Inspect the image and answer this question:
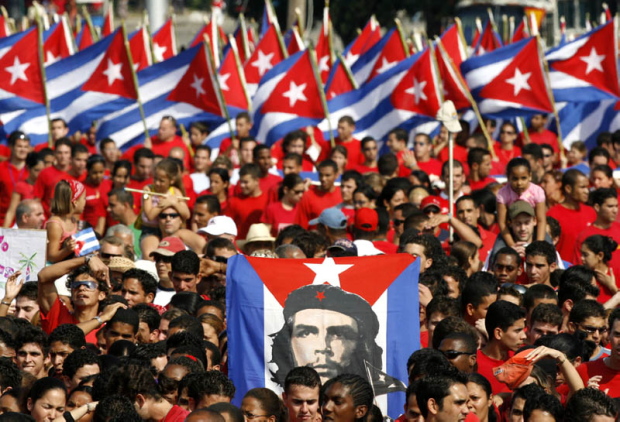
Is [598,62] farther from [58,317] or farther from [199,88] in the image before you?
[58,317]

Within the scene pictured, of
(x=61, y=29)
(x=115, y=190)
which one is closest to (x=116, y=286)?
(x=115, y=190)

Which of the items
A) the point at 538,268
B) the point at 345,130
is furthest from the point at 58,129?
the point at 538,268

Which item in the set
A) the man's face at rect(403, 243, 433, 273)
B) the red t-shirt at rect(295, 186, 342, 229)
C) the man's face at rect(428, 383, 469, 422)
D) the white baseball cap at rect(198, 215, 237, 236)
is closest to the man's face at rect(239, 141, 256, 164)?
the red t-shirt at rect(295, 186, 342, 229)

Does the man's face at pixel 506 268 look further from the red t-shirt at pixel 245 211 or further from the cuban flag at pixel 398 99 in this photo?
the cuban flag at pixel 398 99

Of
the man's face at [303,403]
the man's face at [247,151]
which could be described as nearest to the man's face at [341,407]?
the man's face at [303,403]

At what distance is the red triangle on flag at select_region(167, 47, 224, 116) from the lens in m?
17.2

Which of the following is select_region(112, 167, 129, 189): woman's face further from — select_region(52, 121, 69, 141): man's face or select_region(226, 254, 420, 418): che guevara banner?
select_region(226, 254, 420, 418): che guevara banner

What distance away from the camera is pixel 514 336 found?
8.62 m

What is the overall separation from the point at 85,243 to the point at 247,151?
697 cm

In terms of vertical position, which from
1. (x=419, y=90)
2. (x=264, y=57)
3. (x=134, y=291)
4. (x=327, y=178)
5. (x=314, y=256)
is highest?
(x=134, y=291)

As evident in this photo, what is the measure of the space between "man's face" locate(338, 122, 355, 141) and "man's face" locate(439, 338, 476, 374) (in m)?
9.08

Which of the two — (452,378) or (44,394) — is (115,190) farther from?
(452,378)

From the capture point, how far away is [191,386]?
24.2 ft

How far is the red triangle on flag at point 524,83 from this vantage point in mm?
16672
